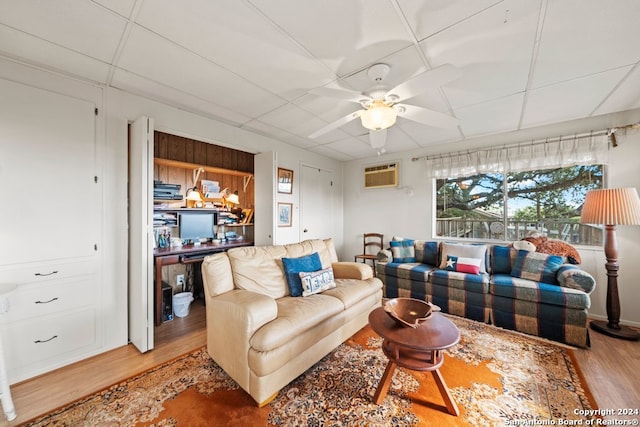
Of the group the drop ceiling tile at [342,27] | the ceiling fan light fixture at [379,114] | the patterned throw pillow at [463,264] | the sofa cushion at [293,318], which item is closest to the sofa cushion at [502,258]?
the patterned throw pillow at [463,264]

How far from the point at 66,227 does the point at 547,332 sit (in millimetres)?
4655

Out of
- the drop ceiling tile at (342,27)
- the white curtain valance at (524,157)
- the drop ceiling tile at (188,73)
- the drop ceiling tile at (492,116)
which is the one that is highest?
the drop ceiling tile at (188,73)

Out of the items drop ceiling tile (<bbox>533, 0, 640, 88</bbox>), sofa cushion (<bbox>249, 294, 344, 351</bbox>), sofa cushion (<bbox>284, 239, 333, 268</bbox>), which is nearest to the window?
drop ceiling tile (<bbox>533, 0, 640, 88</bbox>)

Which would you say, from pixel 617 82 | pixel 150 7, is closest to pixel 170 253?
pixel 150 7

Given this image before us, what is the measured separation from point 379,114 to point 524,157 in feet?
8.72

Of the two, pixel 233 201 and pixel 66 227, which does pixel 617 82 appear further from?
pixel 66 227

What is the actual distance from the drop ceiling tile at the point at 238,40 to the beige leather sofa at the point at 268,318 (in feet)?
5.25

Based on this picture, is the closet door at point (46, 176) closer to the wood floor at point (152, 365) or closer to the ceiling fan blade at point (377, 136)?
the wood floor at point (152, 365)

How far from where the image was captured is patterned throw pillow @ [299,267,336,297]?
2254mm

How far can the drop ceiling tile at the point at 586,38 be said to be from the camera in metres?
1.35

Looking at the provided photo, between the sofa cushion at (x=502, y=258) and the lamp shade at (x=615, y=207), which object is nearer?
the lamp shade at (x=615, y=207)

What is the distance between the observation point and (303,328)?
1755mm

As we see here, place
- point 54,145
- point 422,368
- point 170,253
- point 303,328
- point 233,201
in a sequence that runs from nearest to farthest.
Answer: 1. point 422,368
2. point 303,328
3. point 54,145
4. point 170,253
5. point 233,201

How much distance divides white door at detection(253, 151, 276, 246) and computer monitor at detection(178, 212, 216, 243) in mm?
719
